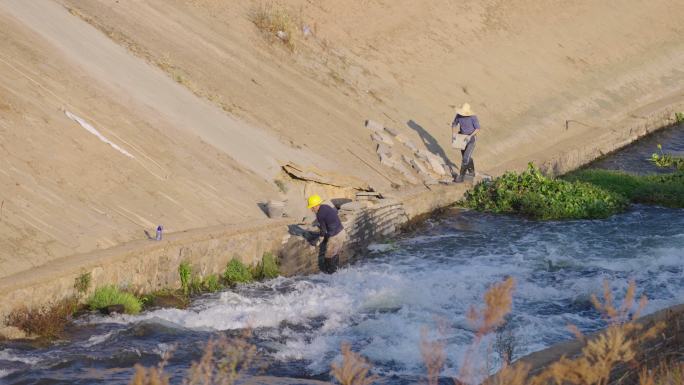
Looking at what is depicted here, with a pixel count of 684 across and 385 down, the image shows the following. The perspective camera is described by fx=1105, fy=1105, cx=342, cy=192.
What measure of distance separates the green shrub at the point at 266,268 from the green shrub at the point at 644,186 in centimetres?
654

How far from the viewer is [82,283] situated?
11602 mm

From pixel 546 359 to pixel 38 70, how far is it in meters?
9.69

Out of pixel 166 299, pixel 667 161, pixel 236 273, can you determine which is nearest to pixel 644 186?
pixel 667 161

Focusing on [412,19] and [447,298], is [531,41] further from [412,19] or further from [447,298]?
[447,298]

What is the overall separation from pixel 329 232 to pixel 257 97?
16.9 feet

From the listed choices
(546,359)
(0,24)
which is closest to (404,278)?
(546,359)

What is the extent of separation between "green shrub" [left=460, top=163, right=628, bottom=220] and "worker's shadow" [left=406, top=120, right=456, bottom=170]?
1.57 meters

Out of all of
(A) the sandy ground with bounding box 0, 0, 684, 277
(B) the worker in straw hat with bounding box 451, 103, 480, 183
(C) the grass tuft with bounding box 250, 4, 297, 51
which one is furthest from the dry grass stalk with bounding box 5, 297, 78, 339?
(C) the grass tuft with bounding box 250, 4, 297, 51

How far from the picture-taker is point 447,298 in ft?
43.4

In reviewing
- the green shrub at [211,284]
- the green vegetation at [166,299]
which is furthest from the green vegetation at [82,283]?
the green shrub at [211,284]

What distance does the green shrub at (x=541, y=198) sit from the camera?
17.0 m

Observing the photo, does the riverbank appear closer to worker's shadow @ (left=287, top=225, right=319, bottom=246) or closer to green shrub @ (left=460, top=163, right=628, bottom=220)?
worker's shadow @ (left=287, top=225, right=319, bottom=246)

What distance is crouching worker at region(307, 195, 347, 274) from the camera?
46.1 ft

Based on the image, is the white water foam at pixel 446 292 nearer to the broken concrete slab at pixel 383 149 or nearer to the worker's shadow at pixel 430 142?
the broken concrete slab at pixel 383 149
